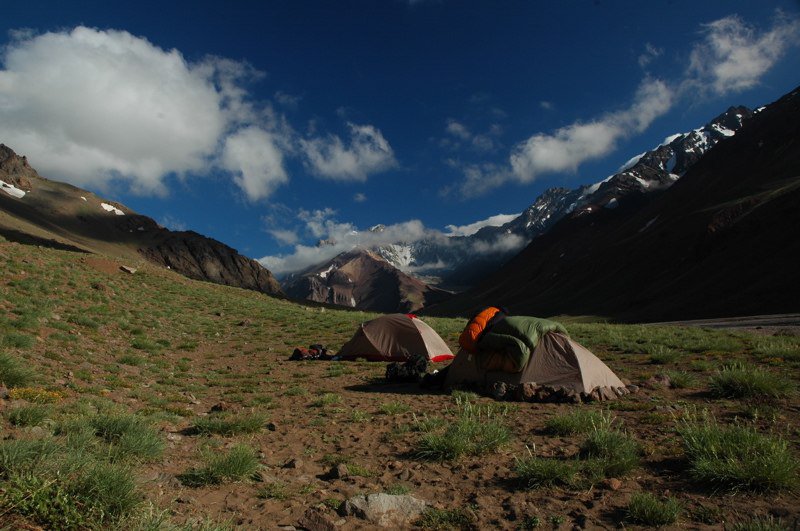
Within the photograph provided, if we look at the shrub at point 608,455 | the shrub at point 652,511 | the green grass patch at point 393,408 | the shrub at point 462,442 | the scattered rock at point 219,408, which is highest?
the shrub at point 608,455

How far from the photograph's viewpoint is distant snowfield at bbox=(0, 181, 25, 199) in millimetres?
169375

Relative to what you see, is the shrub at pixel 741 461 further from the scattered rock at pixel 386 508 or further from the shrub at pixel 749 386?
the shrub at pixel 749 386

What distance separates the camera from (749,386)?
32.4 ft

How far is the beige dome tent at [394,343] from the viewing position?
19984 millimetres

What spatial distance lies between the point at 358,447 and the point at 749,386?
890 centimetres

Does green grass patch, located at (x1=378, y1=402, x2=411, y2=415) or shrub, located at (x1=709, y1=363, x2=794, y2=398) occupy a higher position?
shrub, located at (x1=709, y1=363, x2=794, y2=398)

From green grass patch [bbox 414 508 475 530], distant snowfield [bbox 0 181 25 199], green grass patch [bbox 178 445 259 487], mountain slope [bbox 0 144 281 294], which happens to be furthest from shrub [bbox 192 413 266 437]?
distant snowfield [bbox 0 181 25 199]

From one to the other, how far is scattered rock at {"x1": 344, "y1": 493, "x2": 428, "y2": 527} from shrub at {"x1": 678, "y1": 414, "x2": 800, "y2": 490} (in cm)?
375

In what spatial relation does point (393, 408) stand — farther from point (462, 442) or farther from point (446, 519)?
point (446, 519)

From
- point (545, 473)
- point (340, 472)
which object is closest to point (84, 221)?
point (340, 472)

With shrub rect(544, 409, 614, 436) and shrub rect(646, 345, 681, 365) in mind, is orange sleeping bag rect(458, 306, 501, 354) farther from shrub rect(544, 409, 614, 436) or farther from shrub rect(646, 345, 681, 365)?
shrub rect(646, 345, 681, 365)

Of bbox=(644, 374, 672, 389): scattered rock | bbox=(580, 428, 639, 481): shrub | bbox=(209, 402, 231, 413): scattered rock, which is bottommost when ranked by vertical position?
bbox=(209, 402, 231, 413): scattered rock

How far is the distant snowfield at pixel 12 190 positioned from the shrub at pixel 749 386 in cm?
22466

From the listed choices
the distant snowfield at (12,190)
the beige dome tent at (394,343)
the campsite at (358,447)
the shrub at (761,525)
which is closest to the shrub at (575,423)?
the campsite at (358,447)
